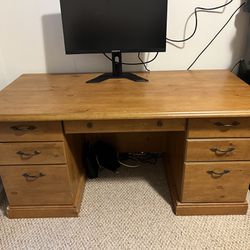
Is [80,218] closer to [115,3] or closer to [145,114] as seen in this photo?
[145,114]

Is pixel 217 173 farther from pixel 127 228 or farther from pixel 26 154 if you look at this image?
pixel 26 154

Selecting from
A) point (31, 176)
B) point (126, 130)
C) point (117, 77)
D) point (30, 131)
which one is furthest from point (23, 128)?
point (117, 77)

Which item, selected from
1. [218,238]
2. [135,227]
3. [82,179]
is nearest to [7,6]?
[82,179]

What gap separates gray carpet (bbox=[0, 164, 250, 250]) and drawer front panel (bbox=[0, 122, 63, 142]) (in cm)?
53

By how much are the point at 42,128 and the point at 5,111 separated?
18cm

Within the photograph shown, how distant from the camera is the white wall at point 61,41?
148 centimetres

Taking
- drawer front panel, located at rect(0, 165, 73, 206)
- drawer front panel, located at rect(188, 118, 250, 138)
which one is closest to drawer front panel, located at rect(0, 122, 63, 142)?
drawer front panel, located at rect(0, 165, 73, 206)

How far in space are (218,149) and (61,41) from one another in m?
1.15

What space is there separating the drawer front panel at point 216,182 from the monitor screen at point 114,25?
0.72m

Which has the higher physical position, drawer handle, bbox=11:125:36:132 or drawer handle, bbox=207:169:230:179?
drawer handle, bbox=11:125:36:132

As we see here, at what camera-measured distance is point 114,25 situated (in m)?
1.36

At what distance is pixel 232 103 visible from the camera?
44.0 inches

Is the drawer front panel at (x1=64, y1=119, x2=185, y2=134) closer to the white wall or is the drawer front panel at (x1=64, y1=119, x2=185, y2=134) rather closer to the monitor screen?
the monitor screen

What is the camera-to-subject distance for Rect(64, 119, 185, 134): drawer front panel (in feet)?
3.76
